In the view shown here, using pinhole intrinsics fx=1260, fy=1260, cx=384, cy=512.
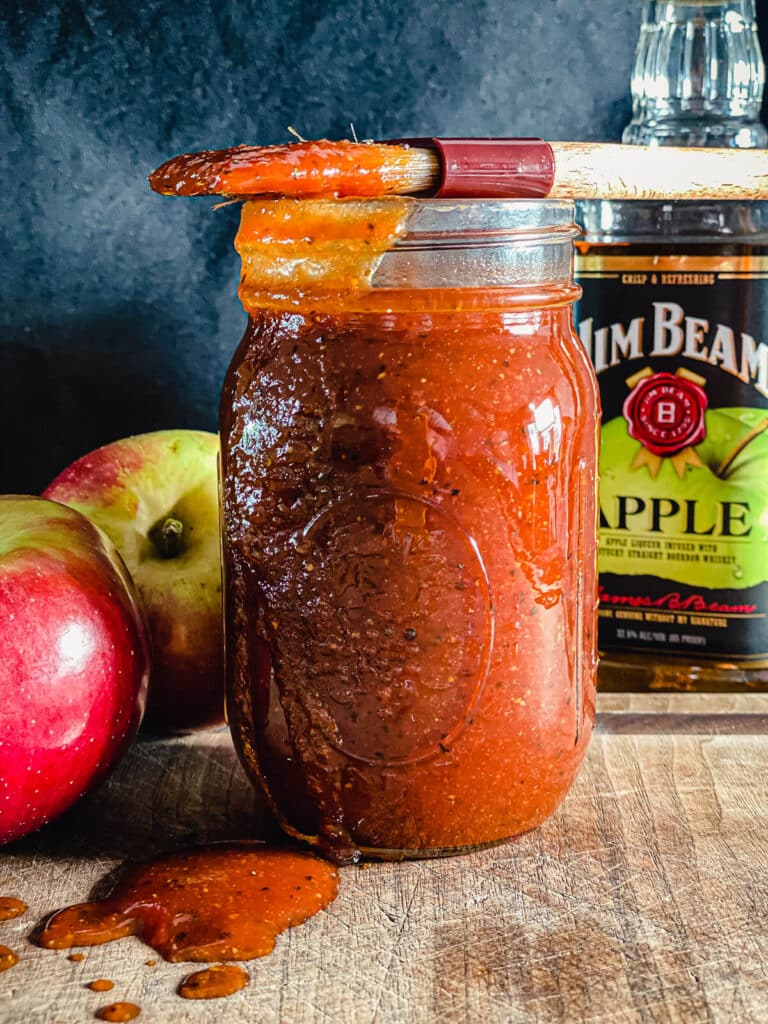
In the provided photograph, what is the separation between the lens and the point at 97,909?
30.4 inches

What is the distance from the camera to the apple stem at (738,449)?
41.8 inches

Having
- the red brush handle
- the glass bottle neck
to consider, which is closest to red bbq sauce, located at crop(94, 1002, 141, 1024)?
the red brush handle

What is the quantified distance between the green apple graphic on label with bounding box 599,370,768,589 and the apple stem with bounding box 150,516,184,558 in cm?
37

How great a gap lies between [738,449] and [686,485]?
0.05 metres

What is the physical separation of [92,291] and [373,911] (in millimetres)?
669

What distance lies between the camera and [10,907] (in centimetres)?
78

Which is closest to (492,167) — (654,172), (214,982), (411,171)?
(411,171)

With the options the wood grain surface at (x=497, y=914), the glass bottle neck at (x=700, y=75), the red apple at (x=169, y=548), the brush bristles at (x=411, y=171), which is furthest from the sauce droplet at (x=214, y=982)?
the glass bottle neck at (x=700, y=75)

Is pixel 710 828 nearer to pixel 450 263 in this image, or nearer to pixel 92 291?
pixel 450 263

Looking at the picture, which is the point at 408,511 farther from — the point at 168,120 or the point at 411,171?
the point at 168,120

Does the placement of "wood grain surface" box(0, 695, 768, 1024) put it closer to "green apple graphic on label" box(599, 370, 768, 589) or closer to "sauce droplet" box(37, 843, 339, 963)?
"sauce droplet" box(37, 843, 339, 963)

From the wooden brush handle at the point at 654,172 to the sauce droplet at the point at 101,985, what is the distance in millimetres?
537

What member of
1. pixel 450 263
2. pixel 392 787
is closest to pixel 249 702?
pixel 392 787

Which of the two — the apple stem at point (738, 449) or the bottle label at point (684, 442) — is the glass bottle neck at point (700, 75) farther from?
the apple stem at point (738, 449)
